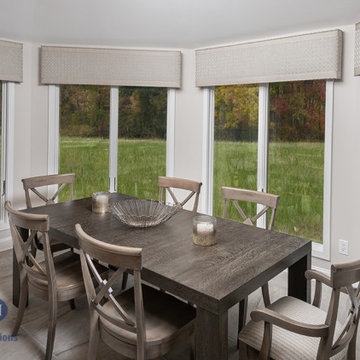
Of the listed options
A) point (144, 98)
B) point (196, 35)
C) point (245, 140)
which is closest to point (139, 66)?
point (144, 98)

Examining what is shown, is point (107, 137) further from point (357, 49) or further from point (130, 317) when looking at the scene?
point (130, 317)

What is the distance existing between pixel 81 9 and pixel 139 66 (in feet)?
3.41

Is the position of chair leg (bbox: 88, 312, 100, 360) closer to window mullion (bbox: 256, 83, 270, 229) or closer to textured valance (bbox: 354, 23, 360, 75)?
window mullion (bbox: 256, 83, 270, 229)

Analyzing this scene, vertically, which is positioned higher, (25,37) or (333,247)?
(25,37)

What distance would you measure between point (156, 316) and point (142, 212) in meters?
0.90

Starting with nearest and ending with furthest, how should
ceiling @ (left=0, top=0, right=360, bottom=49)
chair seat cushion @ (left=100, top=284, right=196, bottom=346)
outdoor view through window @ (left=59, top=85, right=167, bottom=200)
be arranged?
1. chair seat cushion @ (left=100, top=284, right=196, bottom=346)
2. ceiling @ (left=0, top=0, right=360, bottom=49)
3. outdoor view through window @ (left=59, top=85, right=167, bottom=200)

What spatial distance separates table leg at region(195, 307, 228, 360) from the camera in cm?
136

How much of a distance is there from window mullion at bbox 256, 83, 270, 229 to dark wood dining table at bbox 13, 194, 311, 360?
1.30 metres

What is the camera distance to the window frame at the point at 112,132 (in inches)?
155

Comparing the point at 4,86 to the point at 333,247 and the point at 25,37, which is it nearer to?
the point at 25,37

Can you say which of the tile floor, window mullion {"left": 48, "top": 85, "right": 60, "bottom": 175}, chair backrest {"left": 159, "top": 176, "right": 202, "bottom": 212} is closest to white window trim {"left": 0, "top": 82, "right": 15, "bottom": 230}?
window mullion {"left": 48, "top": 85, "right": 60, "bottom": 175}

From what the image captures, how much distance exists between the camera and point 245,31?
3227 mm

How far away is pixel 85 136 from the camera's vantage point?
13.4 ft

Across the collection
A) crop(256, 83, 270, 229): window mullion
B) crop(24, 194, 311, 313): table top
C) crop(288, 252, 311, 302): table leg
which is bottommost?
crop(288, 252, 311, 302): table leg
